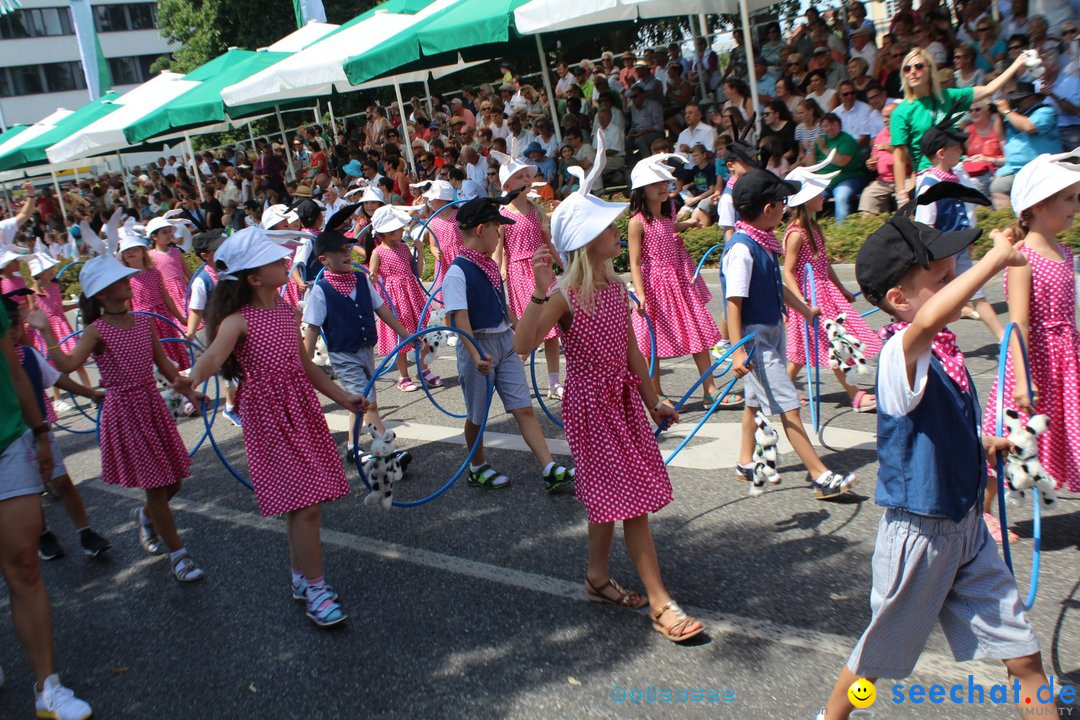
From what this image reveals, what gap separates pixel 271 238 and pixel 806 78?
11.1 m

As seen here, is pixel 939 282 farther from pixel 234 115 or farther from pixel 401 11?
pixel 234 115

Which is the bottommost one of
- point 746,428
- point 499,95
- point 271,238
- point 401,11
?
point 746,428

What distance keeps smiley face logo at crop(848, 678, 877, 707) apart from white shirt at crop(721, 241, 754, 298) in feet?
8.61

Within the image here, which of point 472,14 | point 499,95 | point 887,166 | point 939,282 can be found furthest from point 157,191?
point 939,282

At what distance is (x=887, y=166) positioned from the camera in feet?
39.1

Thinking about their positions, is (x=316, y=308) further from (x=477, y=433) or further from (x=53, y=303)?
(x=53, y=303)

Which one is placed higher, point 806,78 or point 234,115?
point 234,115

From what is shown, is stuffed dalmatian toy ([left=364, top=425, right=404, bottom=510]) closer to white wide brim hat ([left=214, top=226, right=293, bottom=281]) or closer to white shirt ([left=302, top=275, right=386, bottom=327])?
white wide brim hat ([left=214, top=226, right=293, bottom=281])

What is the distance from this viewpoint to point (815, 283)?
676cm

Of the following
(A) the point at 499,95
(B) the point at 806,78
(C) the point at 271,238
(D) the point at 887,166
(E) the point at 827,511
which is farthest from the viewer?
(A) the point at 499,95

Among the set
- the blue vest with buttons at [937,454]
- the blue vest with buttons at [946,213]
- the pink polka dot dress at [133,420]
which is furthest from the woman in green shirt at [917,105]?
the pink polka dot dress at [133,420]

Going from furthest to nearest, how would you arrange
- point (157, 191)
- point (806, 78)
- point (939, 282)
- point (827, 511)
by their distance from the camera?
point (157, 191)
point (806, 78)
point (827, 511)
point (939, 282)

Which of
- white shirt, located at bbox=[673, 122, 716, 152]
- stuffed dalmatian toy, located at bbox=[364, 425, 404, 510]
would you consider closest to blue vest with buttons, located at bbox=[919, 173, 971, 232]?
stuffed dalmatian toy, located at bbox=[364, 425, 404, 510]

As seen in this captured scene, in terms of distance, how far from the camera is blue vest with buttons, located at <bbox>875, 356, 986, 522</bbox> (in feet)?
10.0
